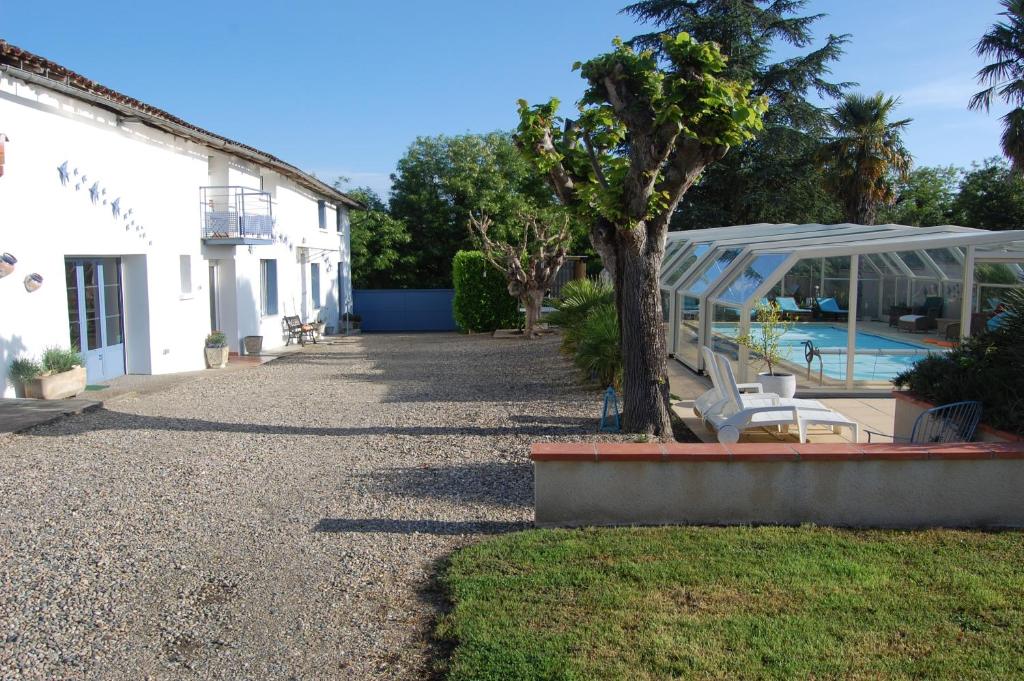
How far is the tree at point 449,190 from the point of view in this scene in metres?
30.3

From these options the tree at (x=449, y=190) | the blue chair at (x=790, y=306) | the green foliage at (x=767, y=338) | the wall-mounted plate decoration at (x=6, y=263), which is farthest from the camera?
the tree at (x=449, y=190)

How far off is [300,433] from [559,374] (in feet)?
18.3

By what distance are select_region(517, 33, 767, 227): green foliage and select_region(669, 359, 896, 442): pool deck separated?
250 centimetres

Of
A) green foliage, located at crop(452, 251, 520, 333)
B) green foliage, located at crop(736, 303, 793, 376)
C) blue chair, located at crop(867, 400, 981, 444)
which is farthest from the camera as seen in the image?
green foliage, located at crop(452, 251, 520, 333)

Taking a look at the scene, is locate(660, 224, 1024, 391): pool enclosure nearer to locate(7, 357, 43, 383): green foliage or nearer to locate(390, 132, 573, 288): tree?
locate(7, 357, 43, 383): green foliage

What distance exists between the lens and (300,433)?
9.23m

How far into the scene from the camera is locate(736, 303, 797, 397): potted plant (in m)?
9.44

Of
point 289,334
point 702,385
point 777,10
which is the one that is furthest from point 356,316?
point 777,10

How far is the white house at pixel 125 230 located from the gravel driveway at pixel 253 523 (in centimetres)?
226

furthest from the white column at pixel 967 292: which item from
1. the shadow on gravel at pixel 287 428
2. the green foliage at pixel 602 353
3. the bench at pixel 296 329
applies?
the bench at pixel 296 329

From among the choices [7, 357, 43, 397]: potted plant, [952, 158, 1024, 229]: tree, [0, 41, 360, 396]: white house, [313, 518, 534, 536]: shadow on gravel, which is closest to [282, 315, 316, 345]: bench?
[0, 41, 360, 396]: white house

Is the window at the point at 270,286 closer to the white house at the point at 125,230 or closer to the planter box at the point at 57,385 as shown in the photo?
the white house at the point at 125,230

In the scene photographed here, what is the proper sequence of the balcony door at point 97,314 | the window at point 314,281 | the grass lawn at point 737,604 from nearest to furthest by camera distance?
the grass lawn at point 737,604
the balcony door at point 97,314
the window at point 314,281

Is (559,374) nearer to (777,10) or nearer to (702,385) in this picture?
(702,385)
